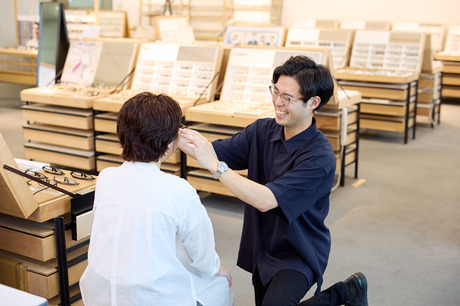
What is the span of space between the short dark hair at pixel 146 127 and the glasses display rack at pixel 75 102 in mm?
3104

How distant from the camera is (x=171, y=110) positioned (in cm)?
176

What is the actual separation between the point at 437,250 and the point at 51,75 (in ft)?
14.9

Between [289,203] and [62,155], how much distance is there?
11.5ft

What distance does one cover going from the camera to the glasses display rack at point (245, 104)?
4.11 meters

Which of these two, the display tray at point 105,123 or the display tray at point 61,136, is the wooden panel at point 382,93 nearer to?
the display tray at point 105,123

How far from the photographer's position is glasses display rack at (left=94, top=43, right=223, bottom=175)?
4.61m

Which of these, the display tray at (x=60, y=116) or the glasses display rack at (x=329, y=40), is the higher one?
the glasses display rack at (x=329, y=40)

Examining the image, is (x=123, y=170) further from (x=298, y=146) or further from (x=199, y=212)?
(x=298, y=146)

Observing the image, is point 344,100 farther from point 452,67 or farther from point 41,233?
point 452,67

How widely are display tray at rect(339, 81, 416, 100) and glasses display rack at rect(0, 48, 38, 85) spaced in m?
5.26

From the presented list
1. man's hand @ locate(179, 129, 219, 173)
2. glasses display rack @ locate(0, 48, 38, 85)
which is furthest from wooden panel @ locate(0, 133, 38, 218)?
glasses display rack @ locate(0, 48, 38, 85)

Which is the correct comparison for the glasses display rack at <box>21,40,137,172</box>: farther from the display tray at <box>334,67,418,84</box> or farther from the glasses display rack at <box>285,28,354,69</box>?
the glasses display rack at <box>285,28,354,69</box>

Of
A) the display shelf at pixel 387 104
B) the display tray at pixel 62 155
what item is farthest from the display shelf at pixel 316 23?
the display tray at pixel 62 155

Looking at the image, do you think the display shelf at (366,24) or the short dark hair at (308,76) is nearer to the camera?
the short dark hair at (308,76)
